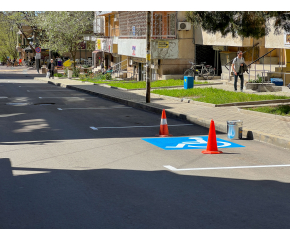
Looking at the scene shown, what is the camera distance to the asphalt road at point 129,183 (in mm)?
5801

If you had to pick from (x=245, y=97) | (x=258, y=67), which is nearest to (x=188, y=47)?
(x=258, y=67)

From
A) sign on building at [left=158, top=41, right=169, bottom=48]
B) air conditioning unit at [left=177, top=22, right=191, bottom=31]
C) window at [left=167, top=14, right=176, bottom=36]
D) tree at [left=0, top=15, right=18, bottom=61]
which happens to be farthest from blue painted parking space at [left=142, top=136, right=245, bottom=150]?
tree at [left=0, top=15, right=18, bottom=61]

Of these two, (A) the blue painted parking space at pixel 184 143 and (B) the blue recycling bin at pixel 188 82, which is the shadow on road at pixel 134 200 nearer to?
(A) the blue painted parking space at pixel 184 143

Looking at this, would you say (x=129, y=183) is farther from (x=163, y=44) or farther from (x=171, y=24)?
(x=171, y=24)

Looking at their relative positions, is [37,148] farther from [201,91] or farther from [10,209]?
[201,91]

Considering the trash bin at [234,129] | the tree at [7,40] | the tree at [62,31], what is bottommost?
the trash bin at [234,129]

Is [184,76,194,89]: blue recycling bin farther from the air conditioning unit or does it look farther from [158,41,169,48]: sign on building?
the air conditioning unit

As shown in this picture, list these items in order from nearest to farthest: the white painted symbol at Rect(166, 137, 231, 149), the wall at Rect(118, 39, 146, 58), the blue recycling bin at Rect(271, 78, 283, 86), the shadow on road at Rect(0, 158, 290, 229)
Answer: the shadow on road at Rect(0, 158, 290, 229), the white painted symbol at Rect(166, 137, 231, 149), the blue recycling bin at Rect(271, 78, 283, 86), the wall at Rect(118, 39, 146, 58)

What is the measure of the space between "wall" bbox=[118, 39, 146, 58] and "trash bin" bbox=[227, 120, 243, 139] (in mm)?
23737

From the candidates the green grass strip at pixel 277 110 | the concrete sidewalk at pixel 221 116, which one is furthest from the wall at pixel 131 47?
the green grass strip at pixel 277 110

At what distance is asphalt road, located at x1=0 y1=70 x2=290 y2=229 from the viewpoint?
5.80m

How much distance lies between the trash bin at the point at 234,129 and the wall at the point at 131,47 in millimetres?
23737

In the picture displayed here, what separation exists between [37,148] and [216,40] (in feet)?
66.5

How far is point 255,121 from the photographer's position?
1418 cm
